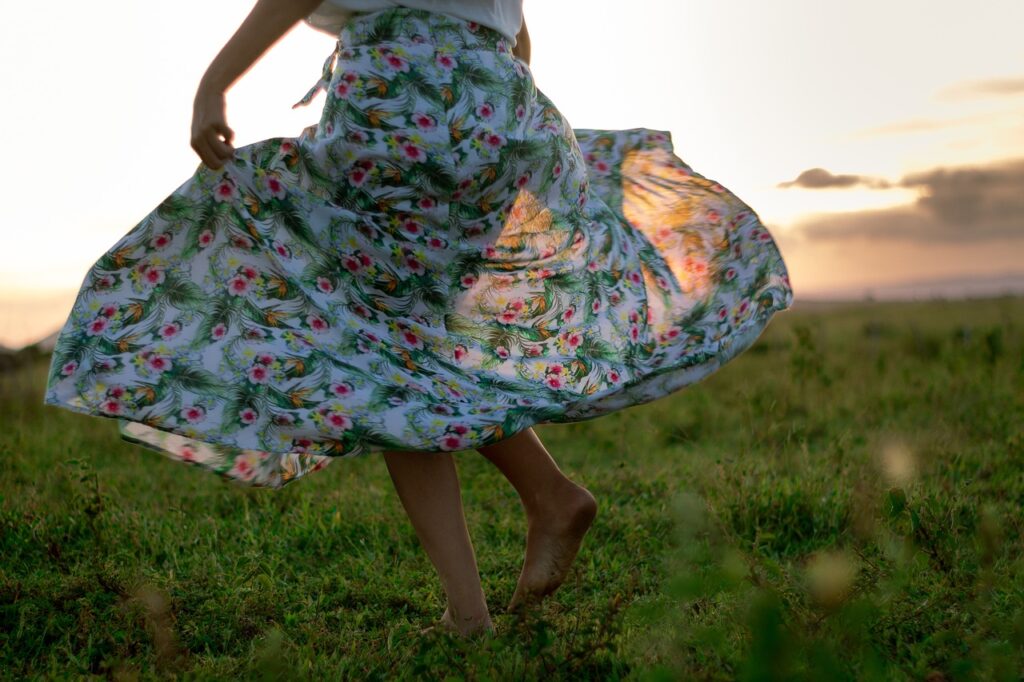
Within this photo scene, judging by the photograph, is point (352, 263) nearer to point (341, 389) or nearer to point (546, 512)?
point (341, 389)

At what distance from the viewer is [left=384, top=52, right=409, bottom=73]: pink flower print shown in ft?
7.85

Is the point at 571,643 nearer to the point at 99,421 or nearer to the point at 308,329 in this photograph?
the point at 308,329

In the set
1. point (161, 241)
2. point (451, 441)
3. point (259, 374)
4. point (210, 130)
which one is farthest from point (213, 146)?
point (451, 441)

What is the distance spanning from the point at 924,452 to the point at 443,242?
2.46 m

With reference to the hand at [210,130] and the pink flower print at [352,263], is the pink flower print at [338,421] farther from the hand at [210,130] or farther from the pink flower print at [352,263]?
the hand at [210,130]

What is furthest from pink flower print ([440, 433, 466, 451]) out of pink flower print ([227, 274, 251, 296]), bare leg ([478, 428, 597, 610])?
pink flower print ([227, 274, 251, 296])

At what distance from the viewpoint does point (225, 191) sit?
8.04ft

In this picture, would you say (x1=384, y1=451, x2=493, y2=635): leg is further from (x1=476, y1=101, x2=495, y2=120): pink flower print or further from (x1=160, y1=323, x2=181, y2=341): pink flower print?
(x1=476, y1=101, x2=495, y2=120): pink flower print

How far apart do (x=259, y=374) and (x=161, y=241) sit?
44 centimetres

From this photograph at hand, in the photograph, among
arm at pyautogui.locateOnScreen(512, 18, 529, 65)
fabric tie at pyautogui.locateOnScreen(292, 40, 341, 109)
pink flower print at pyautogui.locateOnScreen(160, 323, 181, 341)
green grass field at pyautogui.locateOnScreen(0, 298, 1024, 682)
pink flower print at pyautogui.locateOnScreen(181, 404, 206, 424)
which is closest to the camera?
green grass field at pyautogui.locateOnScreen(0, 298, 1024, 682)

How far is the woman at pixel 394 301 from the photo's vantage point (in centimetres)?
229

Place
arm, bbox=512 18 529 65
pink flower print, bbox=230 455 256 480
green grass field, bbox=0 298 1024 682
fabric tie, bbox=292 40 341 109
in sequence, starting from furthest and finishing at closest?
arm, bbox=512 18 529 65 → pink flower print, bbox=230 455 256 480 → fabric tie, bbox=292 40 341 109 → green grass field, bbox=0 298 1024 682

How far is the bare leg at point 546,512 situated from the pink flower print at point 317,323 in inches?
21.3

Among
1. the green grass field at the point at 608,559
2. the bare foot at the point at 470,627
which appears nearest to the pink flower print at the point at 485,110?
the green grass field at the point at 608,559
